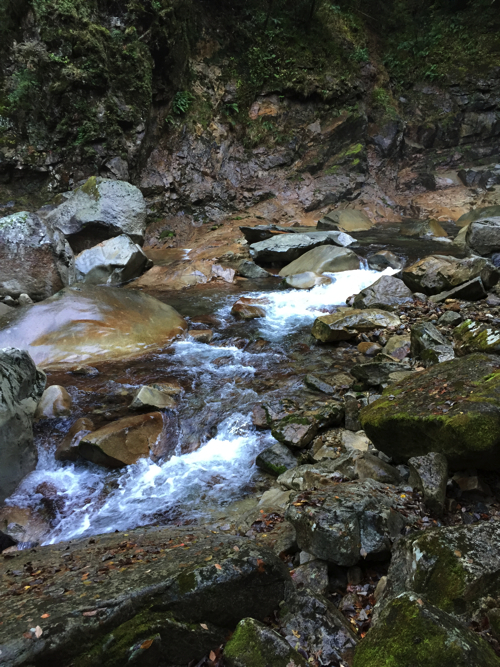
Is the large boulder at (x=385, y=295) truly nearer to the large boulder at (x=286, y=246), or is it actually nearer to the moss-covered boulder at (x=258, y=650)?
the large boulder at (x=286, y=246)

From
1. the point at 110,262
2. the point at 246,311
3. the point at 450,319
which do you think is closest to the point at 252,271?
the point at 246,311

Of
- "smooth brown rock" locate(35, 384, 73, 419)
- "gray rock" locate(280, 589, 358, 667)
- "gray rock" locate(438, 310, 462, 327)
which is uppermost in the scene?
"gray rock" locate(280, 589, 358, 667)

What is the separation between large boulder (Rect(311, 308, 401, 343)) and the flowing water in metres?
0.30

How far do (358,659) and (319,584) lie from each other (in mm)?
813

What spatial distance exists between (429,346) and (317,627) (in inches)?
175

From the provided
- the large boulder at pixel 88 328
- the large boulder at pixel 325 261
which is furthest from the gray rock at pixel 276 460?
the large boulder at pixel 325 261

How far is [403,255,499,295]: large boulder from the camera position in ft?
25.6

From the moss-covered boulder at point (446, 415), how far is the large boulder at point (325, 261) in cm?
765

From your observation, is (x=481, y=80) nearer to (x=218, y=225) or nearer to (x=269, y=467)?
(x=218, y=225)

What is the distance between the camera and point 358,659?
1.63 meters

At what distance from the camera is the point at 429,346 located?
566cm

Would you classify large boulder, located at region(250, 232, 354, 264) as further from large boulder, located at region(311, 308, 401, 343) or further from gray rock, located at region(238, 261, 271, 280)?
large boulder, located at region(311, 308, 401, 343)

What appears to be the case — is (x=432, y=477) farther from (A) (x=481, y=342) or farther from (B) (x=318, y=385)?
(B) (x=318, y=385)

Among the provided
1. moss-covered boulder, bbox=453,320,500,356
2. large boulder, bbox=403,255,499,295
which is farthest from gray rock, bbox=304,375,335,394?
large boulder, bbox=403,255,499,295
